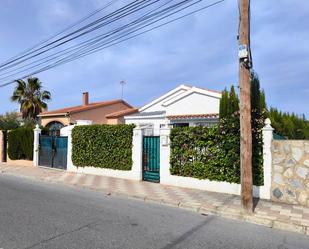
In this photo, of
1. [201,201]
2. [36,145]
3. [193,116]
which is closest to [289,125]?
[201,201]

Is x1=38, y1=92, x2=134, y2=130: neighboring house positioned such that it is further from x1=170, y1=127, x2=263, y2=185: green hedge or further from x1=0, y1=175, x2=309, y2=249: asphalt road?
x1=0, y1=175, x2=309, y2=249: asphalt road

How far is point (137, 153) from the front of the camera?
14312mm

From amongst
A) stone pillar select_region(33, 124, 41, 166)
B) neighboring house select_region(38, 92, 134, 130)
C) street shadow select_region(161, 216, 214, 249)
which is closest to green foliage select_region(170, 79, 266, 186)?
street shadow select_region(161, 216, 214, 249)

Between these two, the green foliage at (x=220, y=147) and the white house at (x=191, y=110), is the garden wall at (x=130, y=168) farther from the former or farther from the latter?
the white house at (x=191, y=110)

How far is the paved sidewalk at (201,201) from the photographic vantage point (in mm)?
7980

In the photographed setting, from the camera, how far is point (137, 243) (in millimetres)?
6031

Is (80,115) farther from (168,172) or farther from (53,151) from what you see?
(168,172)

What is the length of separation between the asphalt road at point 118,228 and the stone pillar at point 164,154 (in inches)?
132

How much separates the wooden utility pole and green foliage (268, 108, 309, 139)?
14.5ft

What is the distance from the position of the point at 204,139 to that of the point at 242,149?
3.48 m

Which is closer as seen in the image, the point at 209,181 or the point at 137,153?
the point at 209,181

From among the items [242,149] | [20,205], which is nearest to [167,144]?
[242,149]

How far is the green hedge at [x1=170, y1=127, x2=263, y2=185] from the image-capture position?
11.1 meters

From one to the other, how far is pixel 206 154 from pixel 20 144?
1506cm
